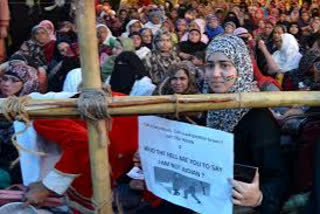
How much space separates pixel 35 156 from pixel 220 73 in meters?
0.90

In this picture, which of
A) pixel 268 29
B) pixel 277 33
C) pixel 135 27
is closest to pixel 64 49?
pixel 135 27

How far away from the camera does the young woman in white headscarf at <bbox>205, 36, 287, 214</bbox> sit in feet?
7.44

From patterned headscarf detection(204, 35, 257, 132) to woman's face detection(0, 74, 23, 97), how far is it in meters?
2.60

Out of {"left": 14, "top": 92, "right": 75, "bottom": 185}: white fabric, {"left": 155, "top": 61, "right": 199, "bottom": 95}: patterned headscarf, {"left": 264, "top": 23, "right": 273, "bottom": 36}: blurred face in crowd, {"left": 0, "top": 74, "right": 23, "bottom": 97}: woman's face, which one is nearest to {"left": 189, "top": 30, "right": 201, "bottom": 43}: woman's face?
{"left": 264, "top": 23, "right": 273, "bottom": 36}: blurred face in crowd

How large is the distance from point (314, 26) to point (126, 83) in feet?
21.2

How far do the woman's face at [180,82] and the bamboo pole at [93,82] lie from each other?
9.33 feet

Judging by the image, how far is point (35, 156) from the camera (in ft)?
8.33

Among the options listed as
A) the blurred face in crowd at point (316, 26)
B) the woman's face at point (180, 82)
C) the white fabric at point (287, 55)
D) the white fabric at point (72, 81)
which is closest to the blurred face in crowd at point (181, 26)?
the white fabric at point (287, 55)

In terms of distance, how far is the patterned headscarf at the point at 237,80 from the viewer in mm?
2373

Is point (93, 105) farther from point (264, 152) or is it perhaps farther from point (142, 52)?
point (142, 52)

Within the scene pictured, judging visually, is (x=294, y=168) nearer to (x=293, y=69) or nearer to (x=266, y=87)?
(x=266, y=87)

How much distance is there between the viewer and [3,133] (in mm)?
3898

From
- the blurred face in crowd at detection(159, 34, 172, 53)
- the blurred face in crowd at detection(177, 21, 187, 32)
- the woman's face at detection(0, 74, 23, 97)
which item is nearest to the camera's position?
the woman's face at detection(0, 74, 23, 97)

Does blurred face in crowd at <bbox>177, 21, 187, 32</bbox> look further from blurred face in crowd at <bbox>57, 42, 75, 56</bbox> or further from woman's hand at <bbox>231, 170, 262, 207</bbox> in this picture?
woman's hand at <bbox>231, 170, 262, 207</bbox>
